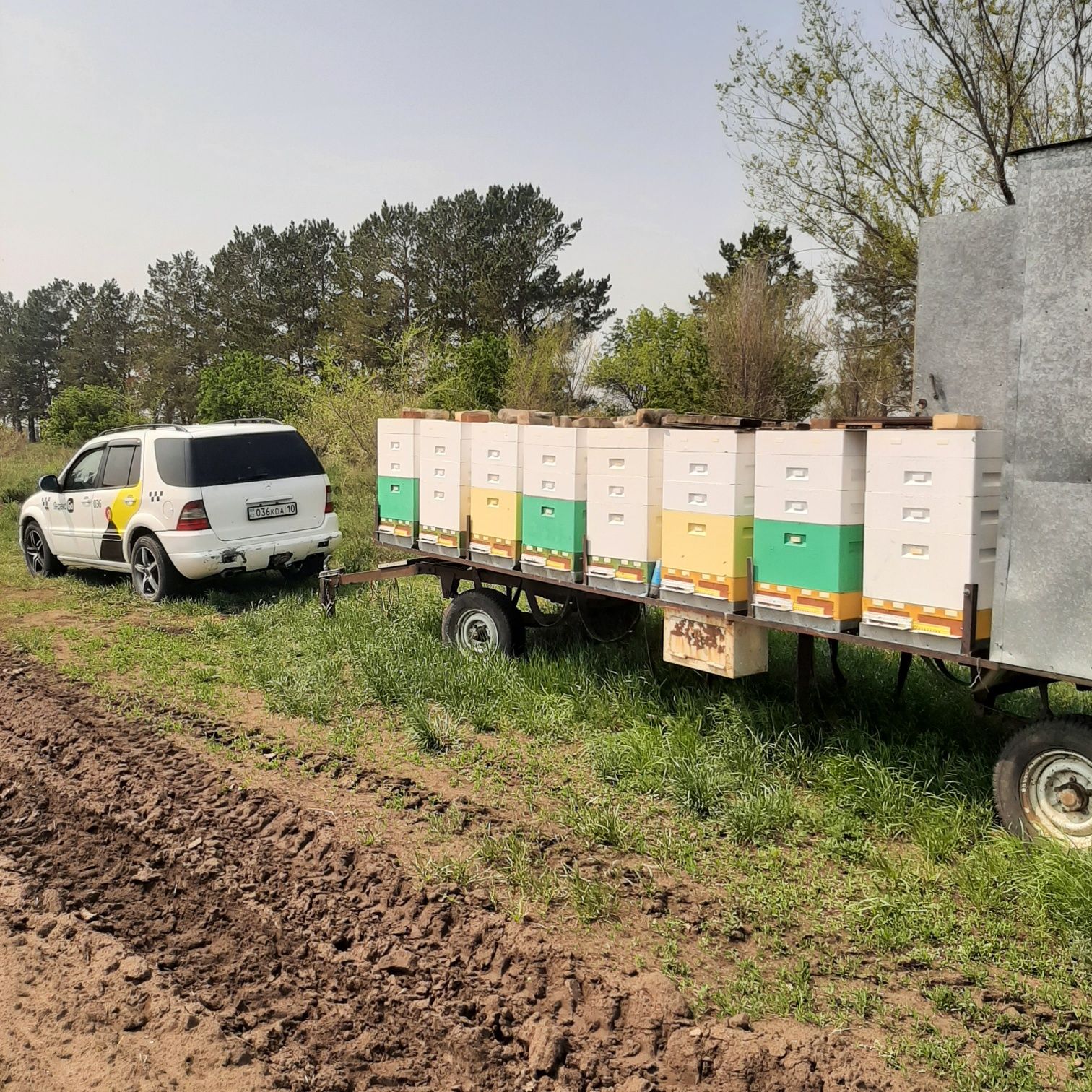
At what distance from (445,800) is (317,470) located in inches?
280

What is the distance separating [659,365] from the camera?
3641 centimetres

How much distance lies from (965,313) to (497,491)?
12.1 feet

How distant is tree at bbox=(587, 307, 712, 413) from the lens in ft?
112

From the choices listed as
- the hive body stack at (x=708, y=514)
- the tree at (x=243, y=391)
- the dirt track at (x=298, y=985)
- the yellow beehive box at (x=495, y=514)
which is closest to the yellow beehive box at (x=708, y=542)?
the hive body stack at (x=708, y=514)

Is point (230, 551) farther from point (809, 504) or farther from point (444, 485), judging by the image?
point (809, 504)

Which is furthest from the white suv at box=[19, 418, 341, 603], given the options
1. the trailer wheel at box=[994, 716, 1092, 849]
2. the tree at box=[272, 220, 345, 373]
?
the tree at box=[272, 220, 345, 373]

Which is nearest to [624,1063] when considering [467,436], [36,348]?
[467,436]

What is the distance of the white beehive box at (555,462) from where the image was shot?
23.5 ft

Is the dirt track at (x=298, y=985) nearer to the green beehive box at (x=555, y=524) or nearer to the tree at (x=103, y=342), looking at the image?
the green beehive box at (x=555, y=524)

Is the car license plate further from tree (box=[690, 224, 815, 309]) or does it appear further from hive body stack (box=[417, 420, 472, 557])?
tree (box=[690, 224, 815, 309])

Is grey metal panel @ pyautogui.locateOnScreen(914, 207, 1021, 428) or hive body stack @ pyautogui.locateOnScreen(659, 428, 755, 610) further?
hive body stack @ pyautogui.locateOnScreen(659, 428, 755, 610)

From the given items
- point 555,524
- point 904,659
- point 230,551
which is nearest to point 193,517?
point 230,551

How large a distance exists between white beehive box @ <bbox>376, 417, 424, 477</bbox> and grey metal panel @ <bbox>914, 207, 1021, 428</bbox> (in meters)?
4.31

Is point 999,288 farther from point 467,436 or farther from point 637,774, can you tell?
point 467,436
